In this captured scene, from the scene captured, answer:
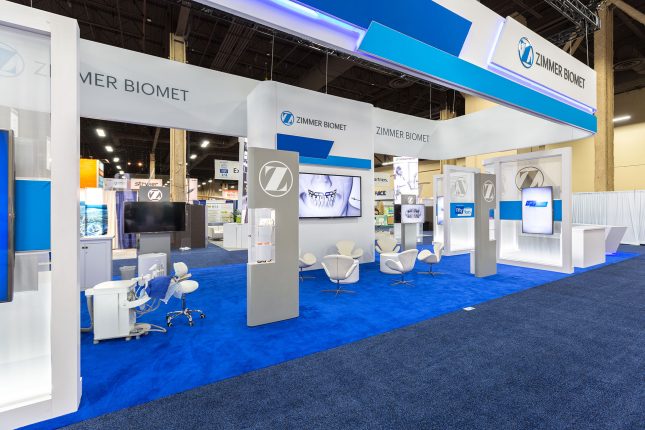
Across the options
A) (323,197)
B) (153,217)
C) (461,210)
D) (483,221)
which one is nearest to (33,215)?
(153,217)

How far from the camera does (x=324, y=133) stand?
22.2ft

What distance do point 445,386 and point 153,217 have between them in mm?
5655

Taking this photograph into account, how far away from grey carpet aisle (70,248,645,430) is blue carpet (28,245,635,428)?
0.57ft

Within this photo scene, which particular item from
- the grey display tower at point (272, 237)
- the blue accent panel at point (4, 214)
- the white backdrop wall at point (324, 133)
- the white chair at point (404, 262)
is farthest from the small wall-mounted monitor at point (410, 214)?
the blue accent panel at point (4, 214)

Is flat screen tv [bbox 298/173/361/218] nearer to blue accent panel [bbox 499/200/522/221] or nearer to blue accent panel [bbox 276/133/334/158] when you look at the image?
blue accent panel [bbox 276/133/334/158]

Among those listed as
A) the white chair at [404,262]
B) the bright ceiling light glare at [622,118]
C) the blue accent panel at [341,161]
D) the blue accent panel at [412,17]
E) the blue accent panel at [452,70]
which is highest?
the bright ceiling light glare at [622,118]

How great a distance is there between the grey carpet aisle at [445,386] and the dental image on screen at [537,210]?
336cm

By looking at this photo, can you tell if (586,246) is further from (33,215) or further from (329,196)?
(33,215)

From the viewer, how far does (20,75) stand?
207 centimetres

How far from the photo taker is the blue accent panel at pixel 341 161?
657 centimetres

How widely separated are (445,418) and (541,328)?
2.17 m

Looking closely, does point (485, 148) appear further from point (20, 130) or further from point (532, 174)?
point (20, 130)

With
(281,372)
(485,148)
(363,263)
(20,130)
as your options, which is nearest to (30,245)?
(20,130)

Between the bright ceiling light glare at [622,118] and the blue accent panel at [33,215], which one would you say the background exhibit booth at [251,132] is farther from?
the bright ceiling light glare at [622,118]
